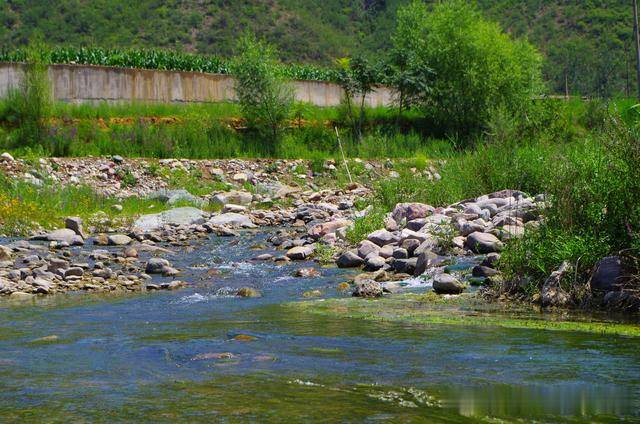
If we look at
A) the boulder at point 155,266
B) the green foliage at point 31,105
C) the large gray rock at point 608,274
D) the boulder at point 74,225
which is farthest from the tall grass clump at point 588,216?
the green foliage at point 31,105

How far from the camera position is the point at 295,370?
23.5 feet

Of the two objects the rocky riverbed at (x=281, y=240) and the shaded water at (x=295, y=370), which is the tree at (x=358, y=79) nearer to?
the rocky riverbed at (x=281, y=240)

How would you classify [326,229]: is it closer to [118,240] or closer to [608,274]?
[118,240]

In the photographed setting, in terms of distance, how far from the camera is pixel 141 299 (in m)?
11.8

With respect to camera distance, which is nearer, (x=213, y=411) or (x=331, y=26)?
(x=213, y=411)

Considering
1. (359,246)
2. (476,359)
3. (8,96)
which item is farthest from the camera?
(8,96)

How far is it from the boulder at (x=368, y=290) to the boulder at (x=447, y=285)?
0.72 metres

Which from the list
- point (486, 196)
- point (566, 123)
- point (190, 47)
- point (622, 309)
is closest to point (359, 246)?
point (486, 196)

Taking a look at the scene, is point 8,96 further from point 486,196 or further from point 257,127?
point 486,196

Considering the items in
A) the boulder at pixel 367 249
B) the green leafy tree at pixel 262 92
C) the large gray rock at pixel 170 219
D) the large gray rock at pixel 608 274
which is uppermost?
the green leafy tree at pixel 262 92

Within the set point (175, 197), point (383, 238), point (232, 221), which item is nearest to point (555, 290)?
point (383, 238)

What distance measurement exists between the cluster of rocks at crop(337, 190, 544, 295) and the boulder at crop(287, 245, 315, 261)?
936mm

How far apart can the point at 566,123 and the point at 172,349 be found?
3473cm

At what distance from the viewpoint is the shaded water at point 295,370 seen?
5938mm
